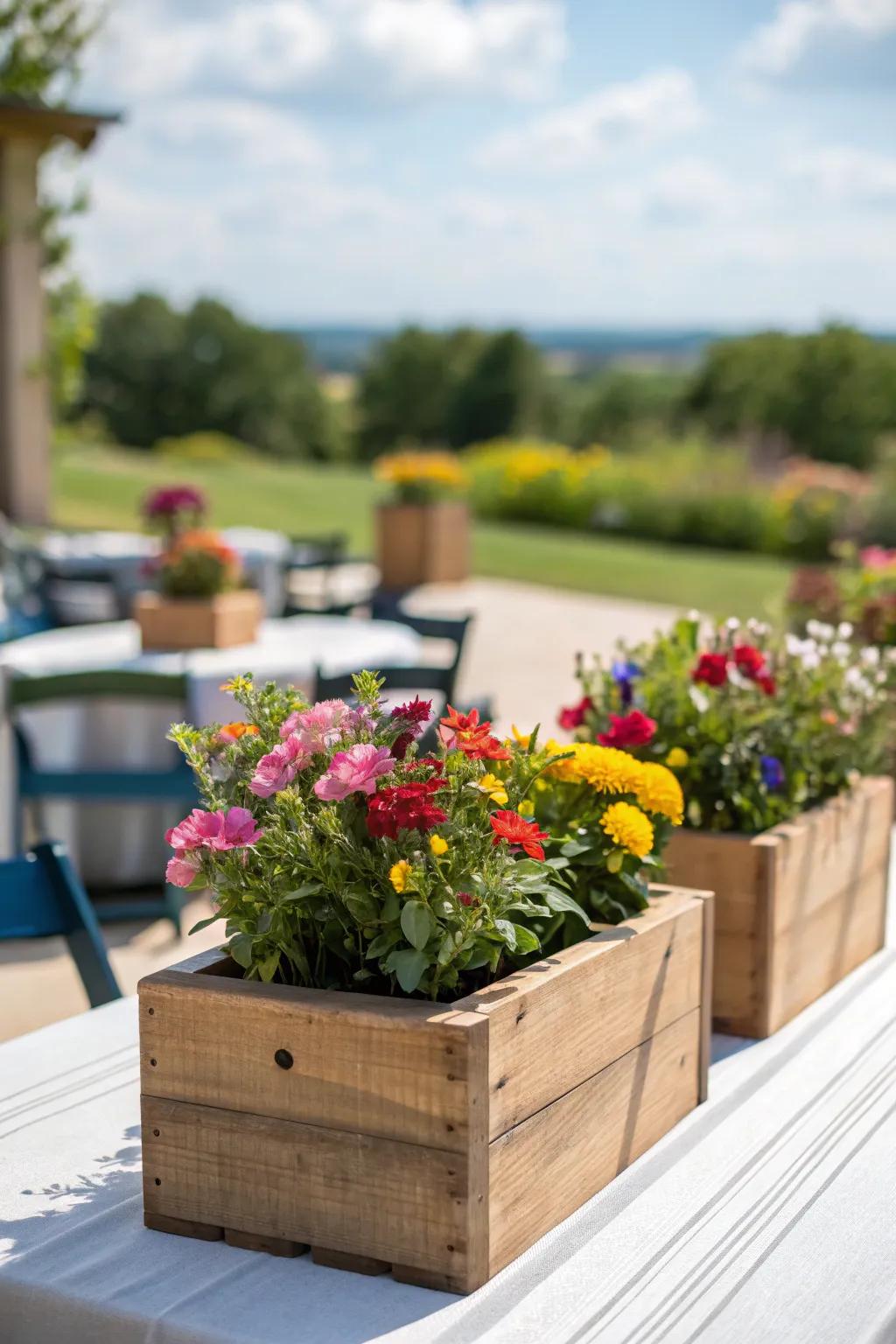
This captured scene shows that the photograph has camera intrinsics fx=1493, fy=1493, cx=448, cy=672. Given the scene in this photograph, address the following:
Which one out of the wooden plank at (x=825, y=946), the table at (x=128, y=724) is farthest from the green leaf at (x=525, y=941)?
the table at (x=128, y=724)

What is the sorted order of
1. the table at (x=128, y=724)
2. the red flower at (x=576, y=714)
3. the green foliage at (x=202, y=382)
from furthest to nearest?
the green foliage at (x=202, y=382) < the table at (x=128, y=724) < the red flower at (x=576, y=714)

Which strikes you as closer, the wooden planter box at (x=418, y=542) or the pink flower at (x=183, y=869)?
the pink flower at (x=183, y=869)

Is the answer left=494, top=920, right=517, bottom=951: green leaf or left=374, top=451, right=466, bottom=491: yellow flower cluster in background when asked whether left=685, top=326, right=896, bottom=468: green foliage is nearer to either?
left=374, top=451, right=466, bottom=491: yellow flower cluster in background

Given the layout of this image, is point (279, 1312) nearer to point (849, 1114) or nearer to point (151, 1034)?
point (151, 1034)

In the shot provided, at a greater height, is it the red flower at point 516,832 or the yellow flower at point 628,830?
the red flower at point 516,832

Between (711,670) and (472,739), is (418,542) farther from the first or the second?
(472,739)

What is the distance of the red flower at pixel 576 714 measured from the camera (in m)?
2.33

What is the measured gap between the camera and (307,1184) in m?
1.46

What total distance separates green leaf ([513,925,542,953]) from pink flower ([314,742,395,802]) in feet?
0.71

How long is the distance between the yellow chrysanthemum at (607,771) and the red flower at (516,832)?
0.31m

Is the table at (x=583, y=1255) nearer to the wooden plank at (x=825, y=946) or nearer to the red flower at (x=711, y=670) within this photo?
the wooden plank at (x=825, y=946)

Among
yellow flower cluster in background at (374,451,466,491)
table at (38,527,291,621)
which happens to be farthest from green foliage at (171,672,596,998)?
yellow flower cluster in background at (374,451,466,491)

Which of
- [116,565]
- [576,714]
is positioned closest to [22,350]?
[116,565]

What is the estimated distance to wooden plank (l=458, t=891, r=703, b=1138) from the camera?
1421 millimetres
